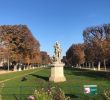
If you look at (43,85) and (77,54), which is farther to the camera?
(77,54)

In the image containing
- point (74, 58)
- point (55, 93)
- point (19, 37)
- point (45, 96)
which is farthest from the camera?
point (74, 58)

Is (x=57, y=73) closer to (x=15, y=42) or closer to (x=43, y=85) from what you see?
(x=43, y=85)

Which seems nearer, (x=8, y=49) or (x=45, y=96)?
(x=45, y=96)

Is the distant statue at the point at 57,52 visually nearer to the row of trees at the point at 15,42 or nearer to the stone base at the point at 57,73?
the stone base at the point at 57,73

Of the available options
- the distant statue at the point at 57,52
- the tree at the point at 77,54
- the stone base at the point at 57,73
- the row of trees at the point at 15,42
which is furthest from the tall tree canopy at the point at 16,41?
the stone base at the point at 57,73

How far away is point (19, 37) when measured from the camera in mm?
106125

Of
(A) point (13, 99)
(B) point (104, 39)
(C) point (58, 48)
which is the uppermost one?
(B) point (104, 39)

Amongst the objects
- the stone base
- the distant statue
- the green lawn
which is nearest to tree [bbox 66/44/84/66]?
the distant statue

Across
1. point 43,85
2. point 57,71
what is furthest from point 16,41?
point 43,85

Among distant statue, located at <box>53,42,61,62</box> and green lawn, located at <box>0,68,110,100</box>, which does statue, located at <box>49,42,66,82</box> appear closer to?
distant statue, located at <box>53,42,61,62</box>

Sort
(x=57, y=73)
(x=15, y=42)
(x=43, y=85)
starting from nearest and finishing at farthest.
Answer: (x=43, y=85) → (x=57, y=73) → (x=15, y=42)

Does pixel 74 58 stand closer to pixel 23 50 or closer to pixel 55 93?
pixel 23 50

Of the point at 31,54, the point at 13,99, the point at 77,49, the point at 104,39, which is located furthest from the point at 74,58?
the point at 13,99

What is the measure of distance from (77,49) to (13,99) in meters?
143
